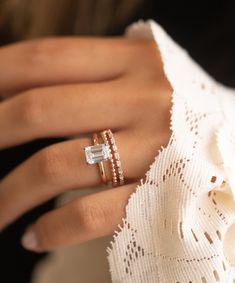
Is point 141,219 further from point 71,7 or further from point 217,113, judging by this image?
point 71,7

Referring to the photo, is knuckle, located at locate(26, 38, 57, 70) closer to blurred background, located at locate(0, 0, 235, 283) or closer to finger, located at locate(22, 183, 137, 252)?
blurred background, located at locate(0, 0, 235, 283)

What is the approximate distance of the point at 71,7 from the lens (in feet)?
2.67

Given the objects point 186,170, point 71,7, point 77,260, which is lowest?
point 77,260

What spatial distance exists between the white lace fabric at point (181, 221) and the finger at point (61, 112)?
9 centimetres

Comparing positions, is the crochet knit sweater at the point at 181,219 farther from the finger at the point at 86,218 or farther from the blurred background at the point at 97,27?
Answer: the blurred background at the point at 97,27

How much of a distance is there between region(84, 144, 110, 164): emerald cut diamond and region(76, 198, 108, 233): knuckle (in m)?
0.06

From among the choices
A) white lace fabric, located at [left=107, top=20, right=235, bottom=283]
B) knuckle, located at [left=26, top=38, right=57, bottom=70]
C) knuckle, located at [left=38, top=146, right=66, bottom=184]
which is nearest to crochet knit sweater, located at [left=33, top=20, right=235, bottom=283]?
white lace fabric, located at [left=107, top=20, right=235, bottom=283]

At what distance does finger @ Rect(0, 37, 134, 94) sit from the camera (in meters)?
0.66

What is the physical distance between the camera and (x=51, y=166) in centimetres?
59

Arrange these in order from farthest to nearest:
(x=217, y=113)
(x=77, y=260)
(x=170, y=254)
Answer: (x=77, y=260) → (x=217, y=113) → (x=170, y=254)

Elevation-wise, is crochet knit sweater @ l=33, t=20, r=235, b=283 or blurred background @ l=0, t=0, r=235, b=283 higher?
blurred background @ l=0, t=0, r=235, b=283

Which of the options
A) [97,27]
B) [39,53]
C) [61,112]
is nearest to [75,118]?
[61,112]

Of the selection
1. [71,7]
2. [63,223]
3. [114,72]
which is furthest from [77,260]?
[71,7]

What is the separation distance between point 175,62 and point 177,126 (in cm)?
14
